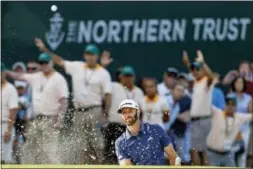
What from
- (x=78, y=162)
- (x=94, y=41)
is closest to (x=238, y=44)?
(x=94, y=41)

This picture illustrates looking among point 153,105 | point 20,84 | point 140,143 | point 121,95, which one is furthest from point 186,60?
point 140,143

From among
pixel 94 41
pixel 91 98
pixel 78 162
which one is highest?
pixel 94 41

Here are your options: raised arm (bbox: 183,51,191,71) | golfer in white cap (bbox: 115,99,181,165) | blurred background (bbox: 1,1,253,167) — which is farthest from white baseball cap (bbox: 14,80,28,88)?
golfer in white cap (bbox: 115,99,181,165)

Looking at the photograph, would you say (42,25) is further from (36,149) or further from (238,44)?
(238,44)

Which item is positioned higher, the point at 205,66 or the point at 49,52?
the point at 49,52

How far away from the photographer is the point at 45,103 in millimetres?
12062

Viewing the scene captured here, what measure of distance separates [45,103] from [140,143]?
10.1ft

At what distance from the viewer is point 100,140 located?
11680mm

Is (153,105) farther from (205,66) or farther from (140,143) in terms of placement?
(140,143)

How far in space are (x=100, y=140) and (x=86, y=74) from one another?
888 millimetres

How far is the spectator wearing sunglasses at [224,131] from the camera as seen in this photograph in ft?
38.7

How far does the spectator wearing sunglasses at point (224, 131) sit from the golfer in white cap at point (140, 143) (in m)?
2.55

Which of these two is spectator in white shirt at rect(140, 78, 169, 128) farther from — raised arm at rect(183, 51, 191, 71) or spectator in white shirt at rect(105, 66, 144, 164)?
raised arm at rect(183, 51, 191, 71)

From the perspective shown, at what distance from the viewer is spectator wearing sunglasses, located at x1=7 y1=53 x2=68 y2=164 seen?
1195 centimetres
